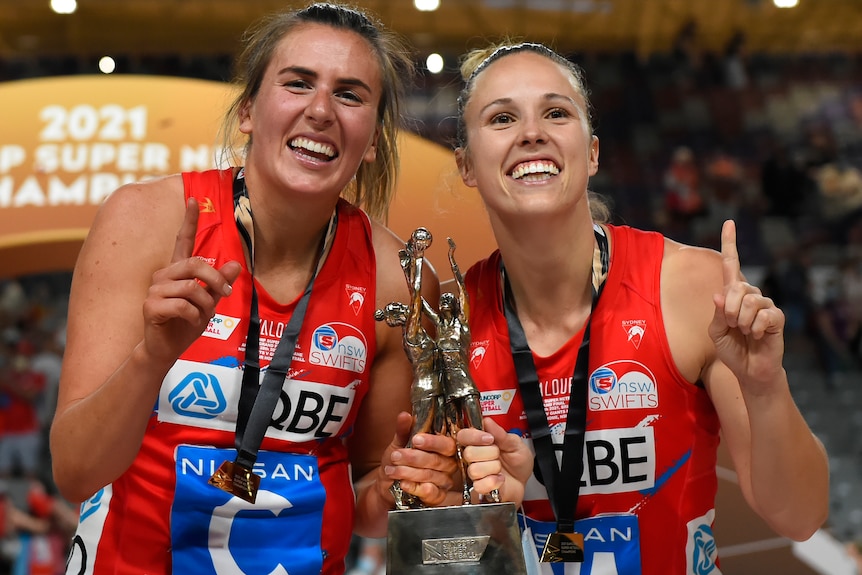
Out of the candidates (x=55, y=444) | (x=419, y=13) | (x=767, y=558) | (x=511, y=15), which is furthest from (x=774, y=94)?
(x=55, y=444)

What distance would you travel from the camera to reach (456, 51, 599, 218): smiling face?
85.5 inches

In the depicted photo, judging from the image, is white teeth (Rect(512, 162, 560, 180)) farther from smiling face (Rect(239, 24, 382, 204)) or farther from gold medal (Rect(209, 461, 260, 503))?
gold medal (Rect(209, 461, 260, 503))

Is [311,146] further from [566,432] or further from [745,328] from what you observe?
[745,328]

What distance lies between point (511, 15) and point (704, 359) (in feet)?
35.8

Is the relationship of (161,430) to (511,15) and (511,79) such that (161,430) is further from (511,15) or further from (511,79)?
(511,15)

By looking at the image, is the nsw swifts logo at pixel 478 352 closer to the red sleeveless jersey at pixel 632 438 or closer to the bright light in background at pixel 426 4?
the red sleeveless jersey at pixel 632 438

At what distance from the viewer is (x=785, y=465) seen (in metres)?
1.98

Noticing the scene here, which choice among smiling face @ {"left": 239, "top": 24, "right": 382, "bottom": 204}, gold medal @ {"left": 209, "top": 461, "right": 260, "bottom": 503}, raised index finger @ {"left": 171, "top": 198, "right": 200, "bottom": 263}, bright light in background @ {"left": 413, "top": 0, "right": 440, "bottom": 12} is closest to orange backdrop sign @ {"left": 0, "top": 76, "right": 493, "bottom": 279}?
smiling face @ {"left": 239, "top": 24, "right": 382, "bottom": 204}

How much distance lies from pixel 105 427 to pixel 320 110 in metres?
0.83

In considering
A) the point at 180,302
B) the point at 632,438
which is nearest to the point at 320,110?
the point at 180,302

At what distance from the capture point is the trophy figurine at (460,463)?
1.88m

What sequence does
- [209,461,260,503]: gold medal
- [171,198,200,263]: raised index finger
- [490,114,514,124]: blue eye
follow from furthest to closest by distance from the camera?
[490,114,514,124]: blue eye, [209,461,260,503]: gold medal, [171,198,200,263]: raised index finger

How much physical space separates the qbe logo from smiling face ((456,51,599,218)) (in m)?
0.45

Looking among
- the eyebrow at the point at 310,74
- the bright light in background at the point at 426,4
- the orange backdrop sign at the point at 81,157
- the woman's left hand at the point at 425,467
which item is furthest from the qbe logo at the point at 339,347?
the bright light in background at the point at 426,4
